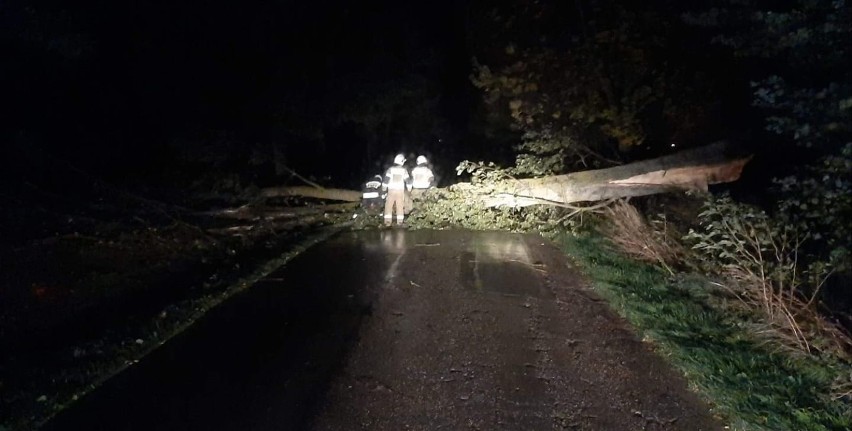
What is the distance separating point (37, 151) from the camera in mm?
19906

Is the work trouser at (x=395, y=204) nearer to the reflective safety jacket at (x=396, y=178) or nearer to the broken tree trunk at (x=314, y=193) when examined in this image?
the reflective safety jacket at (x=396, y=178)

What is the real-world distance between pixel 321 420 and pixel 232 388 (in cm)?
91

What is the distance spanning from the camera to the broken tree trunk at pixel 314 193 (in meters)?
18.1

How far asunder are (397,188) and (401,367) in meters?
8.28

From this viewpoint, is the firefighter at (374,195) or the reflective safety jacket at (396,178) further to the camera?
the firefighter at (374,195)

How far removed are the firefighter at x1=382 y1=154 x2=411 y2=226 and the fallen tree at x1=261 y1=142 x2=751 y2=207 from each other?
124 centimetres

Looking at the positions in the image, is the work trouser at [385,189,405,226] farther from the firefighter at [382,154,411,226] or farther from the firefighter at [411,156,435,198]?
the firefighter at [411,156,435,198]

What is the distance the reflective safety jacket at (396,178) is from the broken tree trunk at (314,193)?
356cm

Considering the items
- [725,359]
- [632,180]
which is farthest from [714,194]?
[725,359]

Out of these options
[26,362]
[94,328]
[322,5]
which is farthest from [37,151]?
[26,362]

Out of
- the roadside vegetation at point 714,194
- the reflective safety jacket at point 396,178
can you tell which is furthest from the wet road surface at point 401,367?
the reflective safety jacket at point 396,178

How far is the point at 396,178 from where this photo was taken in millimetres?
14250

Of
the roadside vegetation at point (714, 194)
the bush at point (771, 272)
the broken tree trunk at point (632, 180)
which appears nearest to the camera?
the roadside vegetation at point (714, 194)

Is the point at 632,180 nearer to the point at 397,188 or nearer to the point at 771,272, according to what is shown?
the point at 397,188
